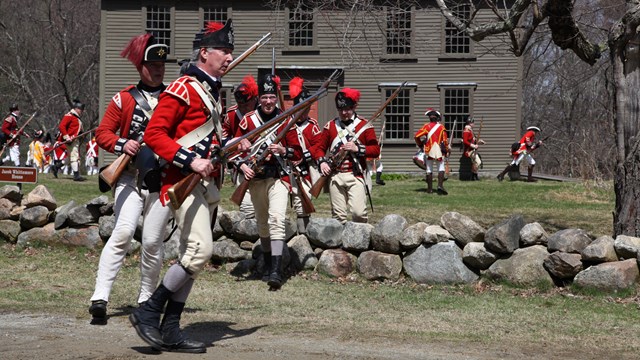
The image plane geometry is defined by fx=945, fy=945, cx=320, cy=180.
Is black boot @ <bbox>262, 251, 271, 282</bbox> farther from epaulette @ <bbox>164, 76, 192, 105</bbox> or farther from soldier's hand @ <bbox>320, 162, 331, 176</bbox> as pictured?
epaulette @ <bbox>164, 76, 192, 105</bbox>

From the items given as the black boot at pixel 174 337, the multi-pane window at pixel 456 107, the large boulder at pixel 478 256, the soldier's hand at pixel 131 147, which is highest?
the multi-pane window at pixel 456 107

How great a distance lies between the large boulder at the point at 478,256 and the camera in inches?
384

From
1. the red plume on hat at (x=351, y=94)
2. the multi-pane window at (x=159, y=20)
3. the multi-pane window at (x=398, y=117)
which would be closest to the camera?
the red plume on hat at (x=351, y=94)

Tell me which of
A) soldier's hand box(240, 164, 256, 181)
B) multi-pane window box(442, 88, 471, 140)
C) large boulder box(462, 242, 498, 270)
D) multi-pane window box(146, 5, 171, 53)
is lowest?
large boulder box(462, 242, 498, 270)

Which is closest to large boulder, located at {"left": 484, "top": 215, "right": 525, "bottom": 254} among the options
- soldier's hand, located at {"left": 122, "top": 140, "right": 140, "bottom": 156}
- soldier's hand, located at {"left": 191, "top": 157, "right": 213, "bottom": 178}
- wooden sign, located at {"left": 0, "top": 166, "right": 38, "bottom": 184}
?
soldier's hand, located at {"left": 122, "top": 140, "right": 140, "bottom": 156}

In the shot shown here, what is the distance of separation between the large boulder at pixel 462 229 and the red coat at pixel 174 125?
4004mm

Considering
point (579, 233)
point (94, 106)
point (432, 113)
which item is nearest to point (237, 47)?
point (432, 113)

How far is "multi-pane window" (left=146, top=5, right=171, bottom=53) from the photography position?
106 feet

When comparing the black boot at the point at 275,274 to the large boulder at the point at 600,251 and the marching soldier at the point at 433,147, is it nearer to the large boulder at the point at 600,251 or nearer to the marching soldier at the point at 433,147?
the large boulder at the point at 600,251

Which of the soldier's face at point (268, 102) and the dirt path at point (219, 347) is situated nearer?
the dirt path at point (219, 347)

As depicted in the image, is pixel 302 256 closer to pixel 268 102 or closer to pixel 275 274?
pixel 275 274

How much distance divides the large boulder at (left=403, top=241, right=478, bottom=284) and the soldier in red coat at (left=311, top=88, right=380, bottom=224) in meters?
1.42

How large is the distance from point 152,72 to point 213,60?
125cm

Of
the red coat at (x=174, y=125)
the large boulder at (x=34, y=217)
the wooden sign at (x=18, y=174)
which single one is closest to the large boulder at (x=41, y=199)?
the large boulder at (x=34, y=217)
